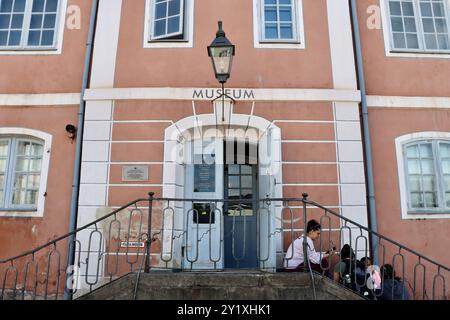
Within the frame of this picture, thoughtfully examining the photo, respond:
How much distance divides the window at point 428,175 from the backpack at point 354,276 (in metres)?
1.80

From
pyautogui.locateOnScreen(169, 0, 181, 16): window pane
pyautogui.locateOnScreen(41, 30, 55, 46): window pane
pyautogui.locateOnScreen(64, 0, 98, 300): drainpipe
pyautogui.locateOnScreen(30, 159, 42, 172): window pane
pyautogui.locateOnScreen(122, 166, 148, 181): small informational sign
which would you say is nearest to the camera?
pyautogui.locateOnScreen(64, 0, 98, 300): drainpipe

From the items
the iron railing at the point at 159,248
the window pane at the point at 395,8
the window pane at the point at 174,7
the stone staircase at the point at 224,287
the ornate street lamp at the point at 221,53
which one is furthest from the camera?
the window pane at the point at 395,8

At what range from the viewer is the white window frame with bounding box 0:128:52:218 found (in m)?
7.09

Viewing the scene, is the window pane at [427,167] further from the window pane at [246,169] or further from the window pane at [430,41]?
the window pane at [246,169]

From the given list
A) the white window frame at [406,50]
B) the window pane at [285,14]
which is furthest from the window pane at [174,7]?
the white window frame at [406,50]

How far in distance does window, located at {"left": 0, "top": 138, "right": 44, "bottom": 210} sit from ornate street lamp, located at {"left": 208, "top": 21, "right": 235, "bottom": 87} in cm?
364

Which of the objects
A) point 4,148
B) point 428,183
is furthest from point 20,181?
point 428,183

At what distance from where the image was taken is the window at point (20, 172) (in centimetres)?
724

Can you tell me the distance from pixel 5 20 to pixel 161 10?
3.11 m

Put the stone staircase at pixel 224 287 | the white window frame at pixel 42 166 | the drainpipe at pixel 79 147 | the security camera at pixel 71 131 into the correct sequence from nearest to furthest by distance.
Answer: the stone staircase at pixel 224 287 < the drainpipe at pixel 79 147 < the white window frame at pixel 42 166 < the security camera at pixel 71 131

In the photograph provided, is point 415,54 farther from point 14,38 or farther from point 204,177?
point 14,38

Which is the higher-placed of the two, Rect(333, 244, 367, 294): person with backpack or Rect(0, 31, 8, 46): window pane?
Rect(0, 31, 8, 46): window pane

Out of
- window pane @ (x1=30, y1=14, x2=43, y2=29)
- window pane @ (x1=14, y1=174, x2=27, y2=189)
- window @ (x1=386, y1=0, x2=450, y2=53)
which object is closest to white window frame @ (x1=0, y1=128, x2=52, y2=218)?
window pane @ (x1=14, y1=174, x2=27, y2=189)

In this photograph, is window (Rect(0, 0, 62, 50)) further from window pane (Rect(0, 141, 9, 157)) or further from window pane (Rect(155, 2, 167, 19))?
window pane (Rect(155, 2, 167, 19))
